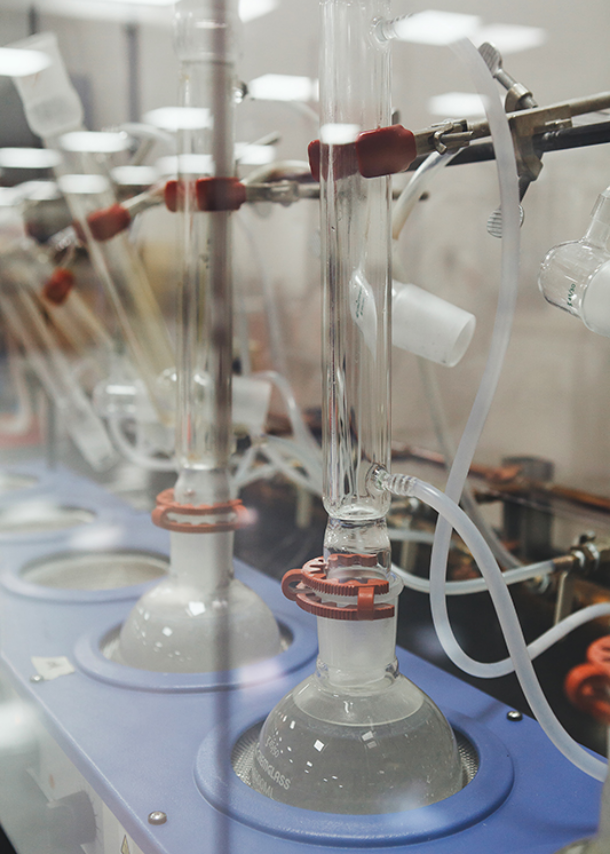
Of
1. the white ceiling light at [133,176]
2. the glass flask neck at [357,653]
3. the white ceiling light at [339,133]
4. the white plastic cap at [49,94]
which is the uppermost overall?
the white plastic cap at [49,94]

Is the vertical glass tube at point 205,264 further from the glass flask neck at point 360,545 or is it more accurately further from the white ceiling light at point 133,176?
the white ceiling light at point 133,176

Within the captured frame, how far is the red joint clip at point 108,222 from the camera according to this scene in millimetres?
1123

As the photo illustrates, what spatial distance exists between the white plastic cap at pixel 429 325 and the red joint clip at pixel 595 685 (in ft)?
0.90

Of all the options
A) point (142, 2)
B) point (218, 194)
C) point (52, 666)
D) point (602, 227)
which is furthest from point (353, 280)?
point (142, 2)

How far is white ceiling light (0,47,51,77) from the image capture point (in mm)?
1071

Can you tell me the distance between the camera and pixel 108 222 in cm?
114

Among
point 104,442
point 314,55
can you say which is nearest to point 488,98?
point 314,55

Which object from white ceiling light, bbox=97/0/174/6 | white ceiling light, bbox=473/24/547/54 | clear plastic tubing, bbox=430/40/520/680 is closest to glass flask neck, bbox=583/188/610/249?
clear plastic tubing, bbox=430/40/520/680

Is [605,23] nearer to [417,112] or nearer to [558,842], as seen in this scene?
[417,112]

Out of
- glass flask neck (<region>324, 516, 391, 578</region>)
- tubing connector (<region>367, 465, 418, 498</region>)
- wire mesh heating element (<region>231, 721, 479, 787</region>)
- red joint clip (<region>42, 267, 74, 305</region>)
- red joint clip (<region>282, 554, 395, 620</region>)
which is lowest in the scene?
wire mesh heating element (<region>231, 721, 479, 787</region>)

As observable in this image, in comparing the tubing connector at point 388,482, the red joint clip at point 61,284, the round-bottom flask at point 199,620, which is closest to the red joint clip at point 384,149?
the tubing connector at point 388,482

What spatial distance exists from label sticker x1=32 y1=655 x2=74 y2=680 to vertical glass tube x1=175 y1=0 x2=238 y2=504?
8.8 inches

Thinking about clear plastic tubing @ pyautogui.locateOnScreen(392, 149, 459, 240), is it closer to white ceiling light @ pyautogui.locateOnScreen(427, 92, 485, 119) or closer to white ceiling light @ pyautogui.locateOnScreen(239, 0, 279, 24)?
white ceiling light @ pyautogui.locateOnScreen(239, 0, 279, 24)

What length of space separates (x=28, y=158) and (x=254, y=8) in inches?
19.0
